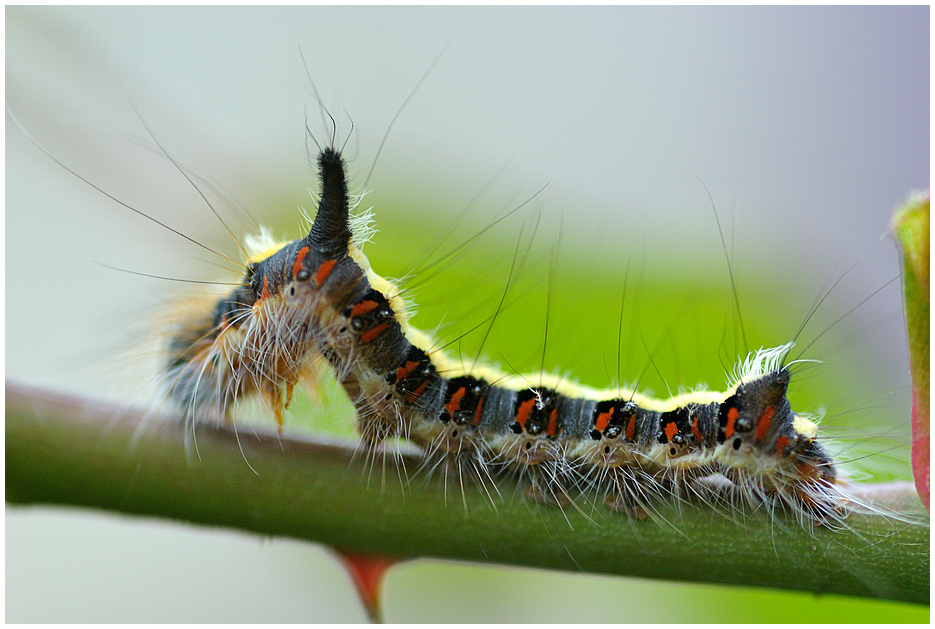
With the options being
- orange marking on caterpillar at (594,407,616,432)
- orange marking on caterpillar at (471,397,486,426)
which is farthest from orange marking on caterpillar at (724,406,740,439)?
orange marking on caterpillar at (471,397,486,426)

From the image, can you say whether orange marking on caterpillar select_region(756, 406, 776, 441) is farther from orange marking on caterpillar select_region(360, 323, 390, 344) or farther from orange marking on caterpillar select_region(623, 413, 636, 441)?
orange marking on caterpillar select_region(360, 323, 390, 344)

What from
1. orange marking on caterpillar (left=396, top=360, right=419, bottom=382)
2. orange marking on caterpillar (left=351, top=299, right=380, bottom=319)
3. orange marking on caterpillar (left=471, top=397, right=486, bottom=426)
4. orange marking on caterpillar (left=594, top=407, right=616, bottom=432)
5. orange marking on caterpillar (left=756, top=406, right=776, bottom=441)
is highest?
orange marking on caterpillar (left=756, top=406, right=776, bottom=441)

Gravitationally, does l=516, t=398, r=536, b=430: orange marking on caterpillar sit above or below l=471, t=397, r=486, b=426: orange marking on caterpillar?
above

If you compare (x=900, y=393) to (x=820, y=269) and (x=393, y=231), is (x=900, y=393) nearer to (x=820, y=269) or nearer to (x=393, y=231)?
(x=820, y=269)

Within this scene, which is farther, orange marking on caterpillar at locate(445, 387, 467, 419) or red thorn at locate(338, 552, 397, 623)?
orange marking on caterpillar at locate(445, 387, 467, 419)

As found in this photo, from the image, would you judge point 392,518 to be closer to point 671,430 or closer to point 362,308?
point 362,308

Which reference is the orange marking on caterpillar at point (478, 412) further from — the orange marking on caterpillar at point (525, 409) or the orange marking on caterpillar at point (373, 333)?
the orange marking on caterpillar at point (373, 333)

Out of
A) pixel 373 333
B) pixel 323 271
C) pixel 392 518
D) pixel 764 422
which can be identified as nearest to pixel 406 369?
pixel 373 333

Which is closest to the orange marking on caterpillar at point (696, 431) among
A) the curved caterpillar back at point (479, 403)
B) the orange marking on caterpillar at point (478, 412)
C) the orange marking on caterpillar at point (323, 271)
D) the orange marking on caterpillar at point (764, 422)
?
the curved caterpillar back at point (479, 403)
